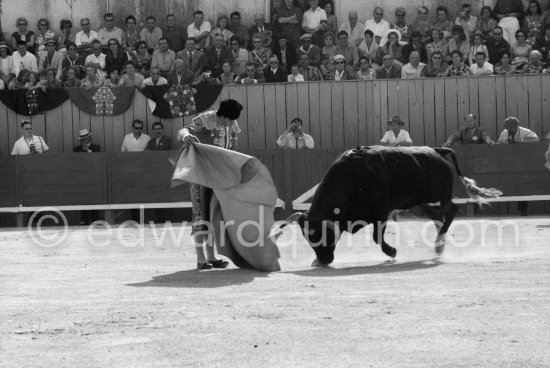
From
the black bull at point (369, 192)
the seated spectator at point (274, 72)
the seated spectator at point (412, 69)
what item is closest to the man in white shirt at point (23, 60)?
the seated spectator at point (274, 72)

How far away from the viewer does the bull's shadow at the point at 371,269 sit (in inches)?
332

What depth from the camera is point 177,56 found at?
54.6ft

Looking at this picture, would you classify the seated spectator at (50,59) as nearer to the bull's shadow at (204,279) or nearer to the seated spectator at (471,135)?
the seated spectator at (471,135)

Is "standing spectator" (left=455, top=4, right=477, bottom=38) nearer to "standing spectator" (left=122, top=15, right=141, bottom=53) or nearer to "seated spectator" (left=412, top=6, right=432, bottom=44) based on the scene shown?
"seated spectator" (left=412, top=6, right=432, bottom=44)

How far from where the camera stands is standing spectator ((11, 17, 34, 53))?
17.0m

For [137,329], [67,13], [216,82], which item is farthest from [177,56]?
[137,329]

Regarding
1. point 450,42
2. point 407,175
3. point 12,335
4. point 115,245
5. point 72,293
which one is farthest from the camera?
point 450,42

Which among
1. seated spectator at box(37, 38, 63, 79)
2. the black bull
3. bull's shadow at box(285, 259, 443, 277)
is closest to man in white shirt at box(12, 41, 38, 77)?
seated spectator at box(37, 38, 63, 79)

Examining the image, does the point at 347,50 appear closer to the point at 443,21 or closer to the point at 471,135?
the point at 443,21

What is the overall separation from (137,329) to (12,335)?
23.6 inches

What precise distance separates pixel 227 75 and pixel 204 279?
874cm

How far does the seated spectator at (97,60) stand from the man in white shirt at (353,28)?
11.3ft

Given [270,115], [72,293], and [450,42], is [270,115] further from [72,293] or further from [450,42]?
[72,293]

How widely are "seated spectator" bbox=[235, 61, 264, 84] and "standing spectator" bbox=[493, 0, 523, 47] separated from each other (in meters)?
3.49
